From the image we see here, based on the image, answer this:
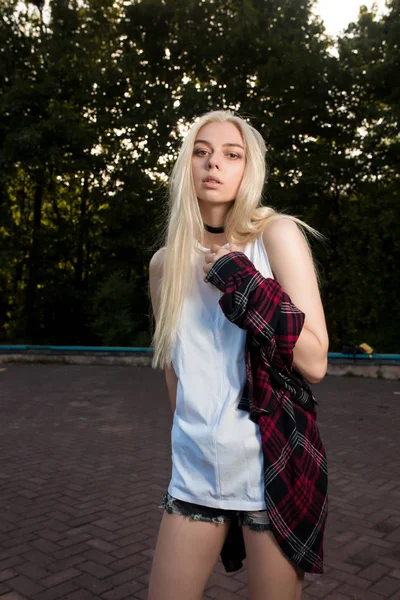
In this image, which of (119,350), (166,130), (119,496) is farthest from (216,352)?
(166,130)

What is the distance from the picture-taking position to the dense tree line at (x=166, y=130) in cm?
1655

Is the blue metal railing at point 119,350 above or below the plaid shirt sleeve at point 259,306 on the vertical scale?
below

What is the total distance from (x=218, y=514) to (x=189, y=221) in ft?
2.90

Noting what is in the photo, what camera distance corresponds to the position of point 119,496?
533 centimetres

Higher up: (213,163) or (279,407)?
(213,163)

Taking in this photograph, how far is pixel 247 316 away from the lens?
5.42 feet

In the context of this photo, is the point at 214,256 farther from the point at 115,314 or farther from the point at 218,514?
the point at 115,314

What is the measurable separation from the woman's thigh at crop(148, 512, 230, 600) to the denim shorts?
0.05ft

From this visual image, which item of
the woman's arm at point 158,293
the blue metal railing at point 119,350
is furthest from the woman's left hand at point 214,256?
the blue metal railing at point 119,350

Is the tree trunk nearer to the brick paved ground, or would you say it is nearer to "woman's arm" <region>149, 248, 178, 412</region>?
the brick paved ground

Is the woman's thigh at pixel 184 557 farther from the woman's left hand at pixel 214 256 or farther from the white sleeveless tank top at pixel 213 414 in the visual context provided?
the woman's left hand at pixel 214 256

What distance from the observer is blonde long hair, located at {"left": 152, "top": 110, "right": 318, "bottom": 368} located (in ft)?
6.29

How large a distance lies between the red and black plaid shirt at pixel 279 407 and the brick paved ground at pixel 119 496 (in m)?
2.11

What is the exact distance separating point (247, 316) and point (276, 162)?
16.0 metres
